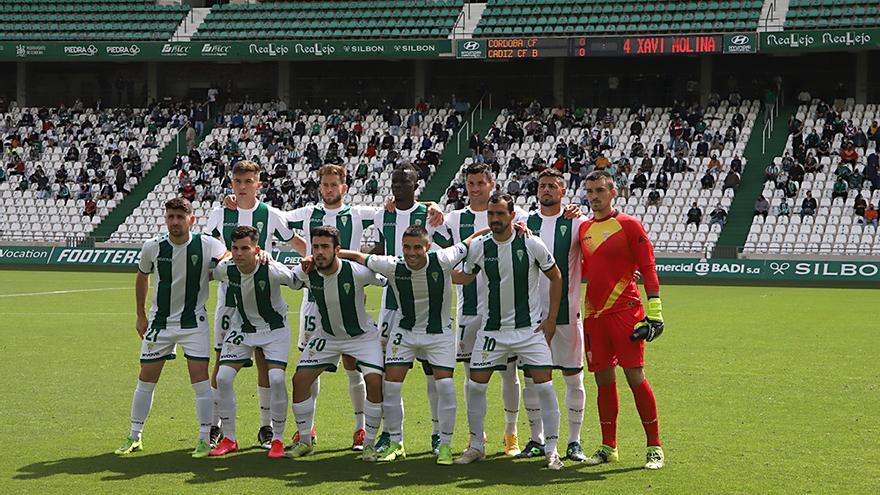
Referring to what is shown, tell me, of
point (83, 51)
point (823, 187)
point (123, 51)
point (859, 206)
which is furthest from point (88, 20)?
point (859, 206)

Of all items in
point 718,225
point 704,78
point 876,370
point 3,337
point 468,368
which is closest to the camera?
point 468,368

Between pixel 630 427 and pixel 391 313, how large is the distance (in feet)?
8.04

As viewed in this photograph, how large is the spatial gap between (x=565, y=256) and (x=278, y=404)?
2.46 metres

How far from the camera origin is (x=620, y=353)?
8.62 metres

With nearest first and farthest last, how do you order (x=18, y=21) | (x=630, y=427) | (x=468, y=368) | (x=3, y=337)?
(x=468, y=368), (x=630, y=427), (x=3, y=337), (x=18, y=21)

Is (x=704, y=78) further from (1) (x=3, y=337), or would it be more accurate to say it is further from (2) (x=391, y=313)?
(2) (x=391, y=313)

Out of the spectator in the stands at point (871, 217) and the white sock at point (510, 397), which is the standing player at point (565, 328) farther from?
the spectator in the stands at point (871, 217)

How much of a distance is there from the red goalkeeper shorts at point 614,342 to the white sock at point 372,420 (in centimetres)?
163

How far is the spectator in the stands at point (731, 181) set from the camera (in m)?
36.6

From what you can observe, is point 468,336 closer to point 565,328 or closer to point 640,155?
point 565,328

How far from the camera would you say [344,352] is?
9023 mm

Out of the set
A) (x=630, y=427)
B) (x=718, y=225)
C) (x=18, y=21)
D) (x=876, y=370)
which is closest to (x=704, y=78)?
(x=718, y=225)

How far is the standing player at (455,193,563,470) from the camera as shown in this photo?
866 centimetres

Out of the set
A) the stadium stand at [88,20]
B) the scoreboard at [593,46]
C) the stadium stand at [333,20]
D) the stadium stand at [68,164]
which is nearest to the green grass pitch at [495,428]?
the scoreboard at [593,46]
